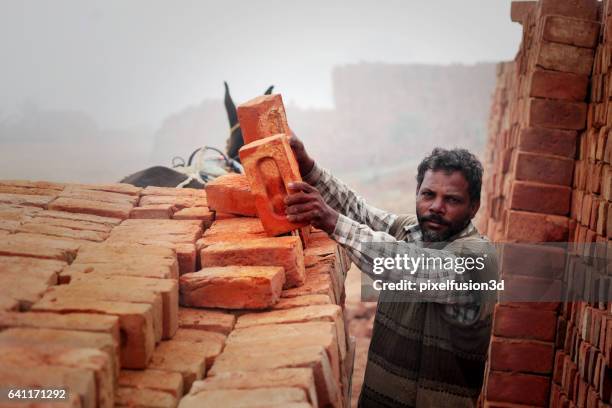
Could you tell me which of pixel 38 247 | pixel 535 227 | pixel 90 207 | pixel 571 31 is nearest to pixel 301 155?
pixel 90 207

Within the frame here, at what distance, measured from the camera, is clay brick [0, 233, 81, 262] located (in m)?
2.19

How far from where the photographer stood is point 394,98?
3566 cm

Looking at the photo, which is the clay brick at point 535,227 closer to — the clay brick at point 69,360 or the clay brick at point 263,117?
the clay brick at point 263,117

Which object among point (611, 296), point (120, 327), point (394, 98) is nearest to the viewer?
point (120, 327)

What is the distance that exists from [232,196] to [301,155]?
15.8 inches

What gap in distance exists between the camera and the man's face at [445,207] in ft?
8.45

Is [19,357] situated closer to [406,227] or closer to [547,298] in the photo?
[406,227]

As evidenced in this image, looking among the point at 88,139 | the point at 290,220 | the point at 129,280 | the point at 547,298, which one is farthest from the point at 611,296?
the point at 88,139

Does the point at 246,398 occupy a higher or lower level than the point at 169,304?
lower

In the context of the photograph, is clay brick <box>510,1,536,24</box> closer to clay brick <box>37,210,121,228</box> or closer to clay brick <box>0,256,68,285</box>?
clay brick <box>37,210,121,228</box>

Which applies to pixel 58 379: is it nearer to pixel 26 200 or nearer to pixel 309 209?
pixel 309 209

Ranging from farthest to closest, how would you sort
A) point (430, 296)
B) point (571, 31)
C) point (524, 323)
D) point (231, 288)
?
point (524, 323), point (571, 31), point (430, 296), point (231, 288)

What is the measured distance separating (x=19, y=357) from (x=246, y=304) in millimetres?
889

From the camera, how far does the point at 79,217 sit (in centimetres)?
283
